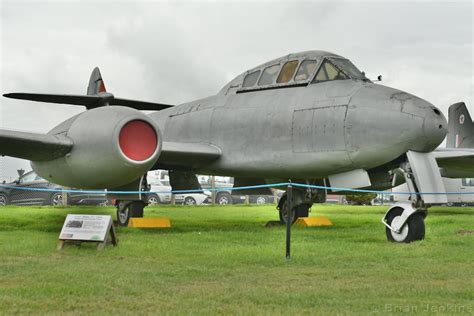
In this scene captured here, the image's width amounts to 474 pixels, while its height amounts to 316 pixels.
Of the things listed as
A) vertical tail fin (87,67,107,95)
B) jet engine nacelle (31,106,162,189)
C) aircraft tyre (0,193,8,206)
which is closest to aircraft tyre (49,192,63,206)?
aircraft tyre (0,193,8,206)

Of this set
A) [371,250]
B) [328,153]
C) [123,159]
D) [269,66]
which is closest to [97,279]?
[123,159]

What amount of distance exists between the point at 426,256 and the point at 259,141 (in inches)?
146

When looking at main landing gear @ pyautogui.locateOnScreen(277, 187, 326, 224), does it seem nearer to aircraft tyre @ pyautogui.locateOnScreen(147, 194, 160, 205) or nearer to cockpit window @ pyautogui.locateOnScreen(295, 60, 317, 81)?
cockpit window @ pyautogui.locateOnScreen(295, 60, 317, 81)

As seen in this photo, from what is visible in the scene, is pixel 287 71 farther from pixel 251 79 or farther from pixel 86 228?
pixel 86 228

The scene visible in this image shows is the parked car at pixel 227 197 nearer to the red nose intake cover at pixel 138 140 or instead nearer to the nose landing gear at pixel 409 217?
the nose landing gear at pixel 409 217

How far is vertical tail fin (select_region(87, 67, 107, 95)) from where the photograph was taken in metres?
14.8

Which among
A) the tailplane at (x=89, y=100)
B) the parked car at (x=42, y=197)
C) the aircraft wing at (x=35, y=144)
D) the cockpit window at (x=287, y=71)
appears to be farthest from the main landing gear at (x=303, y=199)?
the parked car at (x=42, y=197)

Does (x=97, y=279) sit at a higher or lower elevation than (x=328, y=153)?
lower

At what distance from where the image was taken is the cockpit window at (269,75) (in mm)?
10117

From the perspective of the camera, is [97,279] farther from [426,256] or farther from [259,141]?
[259,141]

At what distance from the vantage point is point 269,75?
33.5 feet

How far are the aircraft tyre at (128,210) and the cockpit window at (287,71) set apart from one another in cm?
375

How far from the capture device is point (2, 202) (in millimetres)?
23203

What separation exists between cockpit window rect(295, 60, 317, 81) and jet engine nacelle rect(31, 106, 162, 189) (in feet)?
9.65
